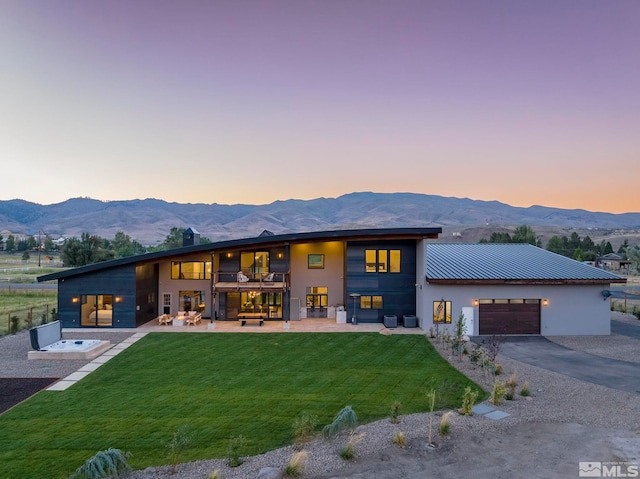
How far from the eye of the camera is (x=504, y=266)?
2156 cm

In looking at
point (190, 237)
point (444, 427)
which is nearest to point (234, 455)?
point (444, 427)

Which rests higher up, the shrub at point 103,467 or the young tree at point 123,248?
the young tree at point 123,248

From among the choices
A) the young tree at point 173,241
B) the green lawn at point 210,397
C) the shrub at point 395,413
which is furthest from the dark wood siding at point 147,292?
the young tree at point 173,241

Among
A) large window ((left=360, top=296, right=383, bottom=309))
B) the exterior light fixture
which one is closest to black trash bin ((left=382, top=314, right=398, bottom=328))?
large window ((left=360, top=296, right=383, bottom=309))

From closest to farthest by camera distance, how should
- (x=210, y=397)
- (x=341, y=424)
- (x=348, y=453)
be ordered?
(x=348, y=453), (x=341, y=424), (x=210, y=397)

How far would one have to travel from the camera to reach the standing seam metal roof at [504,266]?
63.7 ft

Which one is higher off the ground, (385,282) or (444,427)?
(385,282)

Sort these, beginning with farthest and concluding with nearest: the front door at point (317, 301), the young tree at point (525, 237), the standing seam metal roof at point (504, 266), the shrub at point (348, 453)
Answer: the young tree at point (525, 237)
the front door at point (317, 301)
the standing seam metal roof at point (504, 266)
the shrub at point (348, 453)

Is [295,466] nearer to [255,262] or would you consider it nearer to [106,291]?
[255,262]

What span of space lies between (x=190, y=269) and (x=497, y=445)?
19.8 metres

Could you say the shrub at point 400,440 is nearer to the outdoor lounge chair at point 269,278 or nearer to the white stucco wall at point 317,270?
the outdoor lounge chair at point 269,278

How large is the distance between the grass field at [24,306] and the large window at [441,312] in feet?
69.2

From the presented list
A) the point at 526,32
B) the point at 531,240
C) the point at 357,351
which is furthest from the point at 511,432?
the point at 531,240

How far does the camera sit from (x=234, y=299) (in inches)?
906
